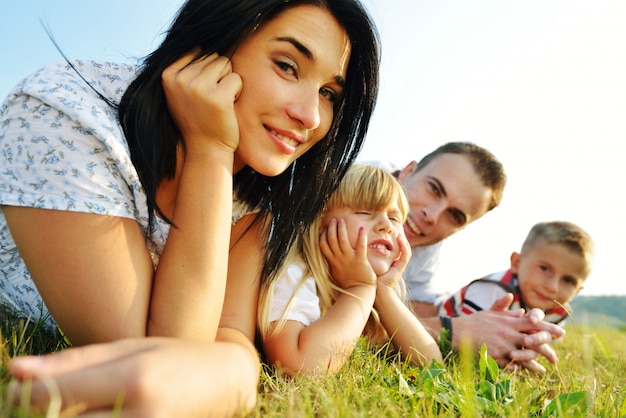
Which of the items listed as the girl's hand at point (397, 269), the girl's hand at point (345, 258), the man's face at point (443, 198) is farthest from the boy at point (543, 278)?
the girl's hand at point (345, 258)

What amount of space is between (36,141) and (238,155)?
39.0 inches

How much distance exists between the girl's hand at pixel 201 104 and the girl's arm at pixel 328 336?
3.15 ft

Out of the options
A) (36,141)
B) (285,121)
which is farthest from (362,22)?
(36,141)

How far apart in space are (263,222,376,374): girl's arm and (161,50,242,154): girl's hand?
96 centimetres

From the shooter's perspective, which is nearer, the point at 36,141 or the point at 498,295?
the point at 36,141

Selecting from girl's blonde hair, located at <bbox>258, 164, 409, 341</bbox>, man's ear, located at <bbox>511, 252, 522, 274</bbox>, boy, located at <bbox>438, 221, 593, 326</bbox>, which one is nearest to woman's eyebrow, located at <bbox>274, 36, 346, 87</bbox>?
girl's blonde hair, located at <bbox>258, 164, 409, 341</bbox>

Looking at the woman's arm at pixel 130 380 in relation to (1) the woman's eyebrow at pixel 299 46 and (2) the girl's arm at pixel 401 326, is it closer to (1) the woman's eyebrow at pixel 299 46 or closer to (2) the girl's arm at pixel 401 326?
(1) the woman's eyebrow at pixel 299 46

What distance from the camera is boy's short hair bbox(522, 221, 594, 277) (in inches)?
219

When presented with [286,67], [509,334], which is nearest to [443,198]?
[509,334]

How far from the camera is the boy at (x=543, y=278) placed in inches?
204

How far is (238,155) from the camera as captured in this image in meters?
2.82

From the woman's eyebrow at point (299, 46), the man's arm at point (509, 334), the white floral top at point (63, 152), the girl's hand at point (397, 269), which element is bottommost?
the man's arm at point (509, 334)

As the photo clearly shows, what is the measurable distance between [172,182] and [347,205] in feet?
4.25

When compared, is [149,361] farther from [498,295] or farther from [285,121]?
[498,295]
